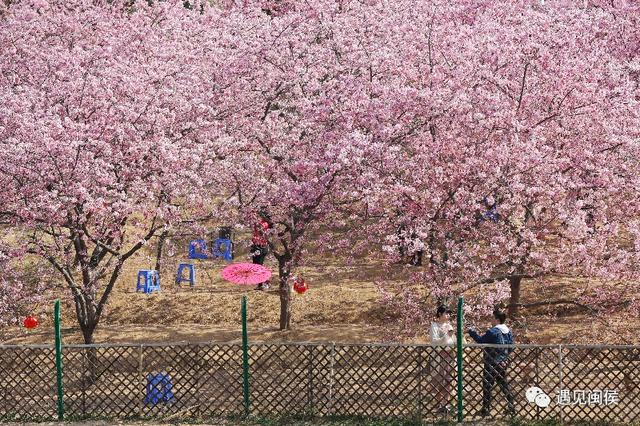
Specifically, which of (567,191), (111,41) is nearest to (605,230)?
(567,191)

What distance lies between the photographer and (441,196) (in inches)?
681

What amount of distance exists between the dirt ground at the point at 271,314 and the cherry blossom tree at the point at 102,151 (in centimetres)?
223

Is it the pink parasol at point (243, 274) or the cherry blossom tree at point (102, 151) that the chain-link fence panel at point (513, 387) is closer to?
the pink parasol at point (243, 274)

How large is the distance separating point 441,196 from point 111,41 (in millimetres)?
11138

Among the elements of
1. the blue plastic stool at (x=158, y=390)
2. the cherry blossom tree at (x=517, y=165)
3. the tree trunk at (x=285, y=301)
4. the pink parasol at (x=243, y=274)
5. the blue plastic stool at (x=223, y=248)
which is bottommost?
the blue plastic stool at (x=158, y=390)

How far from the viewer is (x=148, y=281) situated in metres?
24.7

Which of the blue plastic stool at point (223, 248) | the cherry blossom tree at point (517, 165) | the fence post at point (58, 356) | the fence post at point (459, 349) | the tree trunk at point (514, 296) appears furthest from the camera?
the blue plastic stool at point (223, 248)

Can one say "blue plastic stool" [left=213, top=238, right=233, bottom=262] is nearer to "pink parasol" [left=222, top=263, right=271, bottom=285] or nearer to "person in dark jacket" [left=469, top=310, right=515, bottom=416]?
"pink parasol" [left=222, top=263, right=271, bottom=285]

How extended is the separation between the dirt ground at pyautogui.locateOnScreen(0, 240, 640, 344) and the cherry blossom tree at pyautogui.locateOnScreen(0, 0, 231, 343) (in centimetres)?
223

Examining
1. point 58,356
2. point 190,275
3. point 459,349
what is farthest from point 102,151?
point 459,349

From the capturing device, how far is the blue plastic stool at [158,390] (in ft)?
50.2

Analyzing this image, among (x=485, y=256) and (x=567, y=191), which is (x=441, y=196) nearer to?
(x=485, y=256)

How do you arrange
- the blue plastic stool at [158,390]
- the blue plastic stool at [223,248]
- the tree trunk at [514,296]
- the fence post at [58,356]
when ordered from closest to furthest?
the fence post at [58,356]
the blue plastic stool at [158,390]
the tree trunk at [514,296]
the blue plastic stool at [223,248]

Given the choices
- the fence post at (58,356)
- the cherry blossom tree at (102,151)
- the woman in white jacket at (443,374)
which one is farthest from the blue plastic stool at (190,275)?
the woman in white jacket at (443,374)
